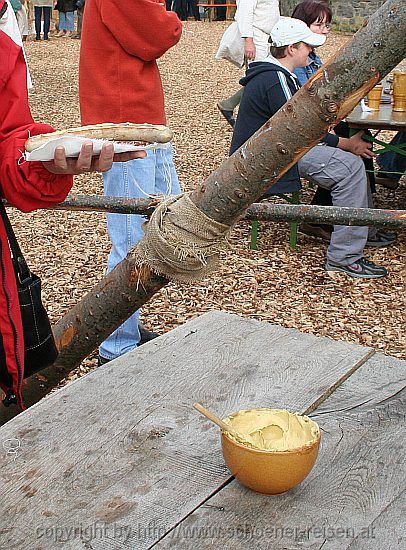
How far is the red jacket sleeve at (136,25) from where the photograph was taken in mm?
3096

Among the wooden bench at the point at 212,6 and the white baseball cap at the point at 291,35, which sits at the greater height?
the white baseball cap at the point at 291,35

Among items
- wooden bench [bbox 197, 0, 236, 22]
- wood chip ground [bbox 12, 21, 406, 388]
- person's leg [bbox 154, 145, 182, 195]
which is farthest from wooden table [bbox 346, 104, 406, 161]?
wooden bench [bbox 197, 0, 236, 22]

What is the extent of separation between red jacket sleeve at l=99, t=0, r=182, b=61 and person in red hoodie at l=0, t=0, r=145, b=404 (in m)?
1.41

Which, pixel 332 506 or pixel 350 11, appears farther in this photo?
pixel 350 11

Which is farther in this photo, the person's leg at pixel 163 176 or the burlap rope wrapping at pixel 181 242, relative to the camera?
the person's leg at pixel 163 176

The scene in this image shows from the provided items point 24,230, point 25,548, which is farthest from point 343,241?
point 25,548

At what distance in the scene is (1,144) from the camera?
1.64 m

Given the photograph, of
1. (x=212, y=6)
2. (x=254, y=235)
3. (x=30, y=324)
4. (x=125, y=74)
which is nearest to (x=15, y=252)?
(x=30, y=324)

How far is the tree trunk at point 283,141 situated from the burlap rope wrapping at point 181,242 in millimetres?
23

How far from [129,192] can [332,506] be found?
76.8 inches

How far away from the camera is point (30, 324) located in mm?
1724

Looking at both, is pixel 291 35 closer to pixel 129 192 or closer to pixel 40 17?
pixel 129 192

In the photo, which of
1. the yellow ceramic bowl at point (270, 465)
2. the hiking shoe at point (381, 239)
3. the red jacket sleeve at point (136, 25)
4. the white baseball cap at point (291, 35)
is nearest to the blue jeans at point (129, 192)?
the red jacket sleeve at point (136, 25)

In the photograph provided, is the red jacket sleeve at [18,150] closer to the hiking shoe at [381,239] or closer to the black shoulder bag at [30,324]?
the black shoulder bag at [30,324]
